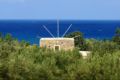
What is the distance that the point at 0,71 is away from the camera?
93.5 ft

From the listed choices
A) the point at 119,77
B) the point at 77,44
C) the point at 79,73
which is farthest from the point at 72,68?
the point at 77,44

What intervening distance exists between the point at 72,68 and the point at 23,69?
3142 mm

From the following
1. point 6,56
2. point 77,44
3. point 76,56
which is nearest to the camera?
point 6,56

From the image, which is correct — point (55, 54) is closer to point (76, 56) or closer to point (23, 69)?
point (76, 56)

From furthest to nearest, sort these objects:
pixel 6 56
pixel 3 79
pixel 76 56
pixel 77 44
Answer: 1. pixel 77 44
2. pixel 76 56
3. pixel 6 56
4. pixel 3 79

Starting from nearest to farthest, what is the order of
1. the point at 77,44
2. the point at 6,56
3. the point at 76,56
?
the point at 6,56, the point at 76,56, the point at 77,44

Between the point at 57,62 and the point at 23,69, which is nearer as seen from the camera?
the point at 23,69

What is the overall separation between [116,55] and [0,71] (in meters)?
8.18

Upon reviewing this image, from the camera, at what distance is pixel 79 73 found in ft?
96.0

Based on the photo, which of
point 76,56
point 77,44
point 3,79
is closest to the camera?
point 3,79

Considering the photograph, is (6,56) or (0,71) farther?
(6,56)

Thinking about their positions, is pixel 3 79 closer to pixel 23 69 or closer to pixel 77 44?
pixel 23 69

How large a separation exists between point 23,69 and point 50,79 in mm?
1763

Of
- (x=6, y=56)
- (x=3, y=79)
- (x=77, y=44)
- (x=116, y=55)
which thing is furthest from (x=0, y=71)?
(x=77, y=44)
